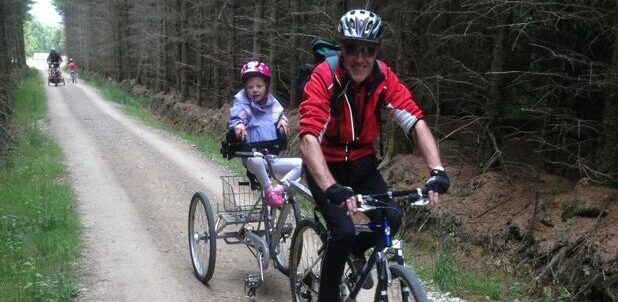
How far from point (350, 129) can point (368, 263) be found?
3.06ft

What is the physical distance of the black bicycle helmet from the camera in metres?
3.57

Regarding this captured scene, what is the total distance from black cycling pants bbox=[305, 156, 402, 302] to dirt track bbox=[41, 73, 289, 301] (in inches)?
67.1

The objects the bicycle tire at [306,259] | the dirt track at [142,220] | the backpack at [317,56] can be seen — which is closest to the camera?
the backpack at [317,56]

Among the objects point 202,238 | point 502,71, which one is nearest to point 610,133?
point 502,71

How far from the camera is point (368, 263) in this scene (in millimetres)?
3824

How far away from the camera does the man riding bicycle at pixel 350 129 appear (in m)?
3.60

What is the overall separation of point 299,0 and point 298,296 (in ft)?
42.2

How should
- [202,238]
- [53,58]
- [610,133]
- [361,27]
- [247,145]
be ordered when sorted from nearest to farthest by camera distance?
1. [361,27]
2. [247,145]
3. [202,238]
4. [610,133]
5. [53,58]

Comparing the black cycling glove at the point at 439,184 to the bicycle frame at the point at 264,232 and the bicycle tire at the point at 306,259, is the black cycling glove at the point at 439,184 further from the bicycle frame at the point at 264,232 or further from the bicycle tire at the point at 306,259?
the bicycle frame at the point at 264,232

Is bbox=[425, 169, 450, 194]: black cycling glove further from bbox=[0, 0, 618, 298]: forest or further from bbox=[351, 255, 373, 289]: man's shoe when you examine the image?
bbox=[0, 0, 618, 298]: forest

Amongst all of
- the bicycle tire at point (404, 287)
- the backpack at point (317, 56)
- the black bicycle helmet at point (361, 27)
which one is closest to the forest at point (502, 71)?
the backpack at point (317, 56)

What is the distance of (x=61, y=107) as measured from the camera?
1021 inches

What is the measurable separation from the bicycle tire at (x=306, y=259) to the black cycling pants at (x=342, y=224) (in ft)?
0.86

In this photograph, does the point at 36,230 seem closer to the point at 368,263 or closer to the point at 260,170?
the point at 260,170
